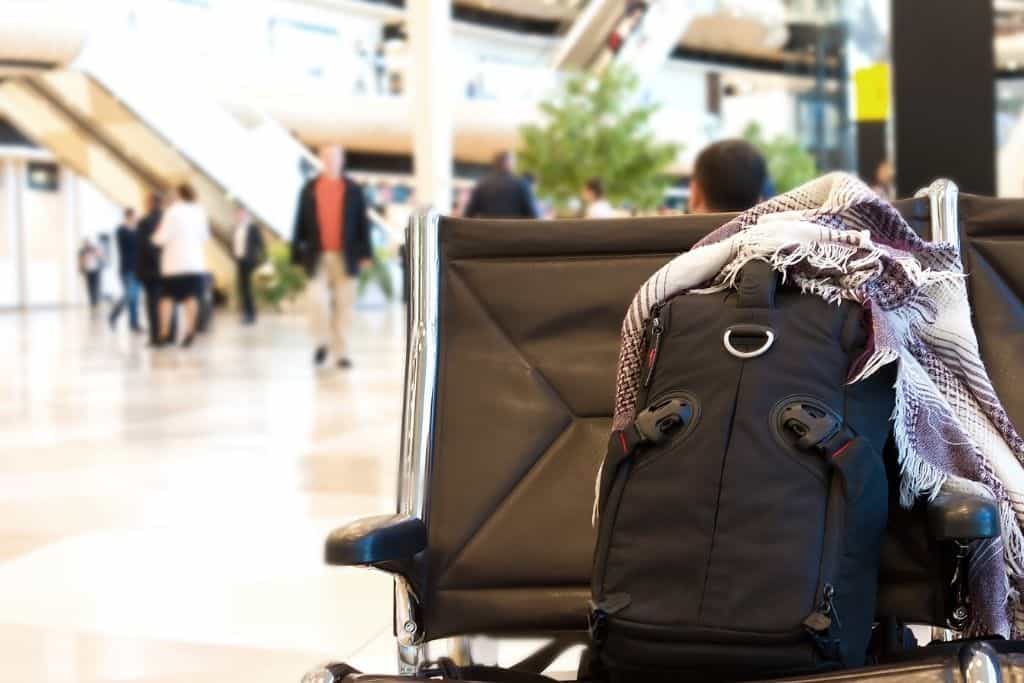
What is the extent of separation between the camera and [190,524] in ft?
16.7

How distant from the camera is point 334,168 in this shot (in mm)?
11594

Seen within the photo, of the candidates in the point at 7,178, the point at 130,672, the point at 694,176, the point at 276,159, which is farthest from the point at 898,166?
the point at 7,178

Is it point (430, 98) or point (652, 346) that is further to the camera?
point (430, 98)

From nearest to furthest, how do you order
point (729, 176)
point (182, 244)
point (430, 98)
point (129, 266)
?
1. point (729, 176)
2. point (182, 244)
3. point (430, 98)
4. point (129, 266)

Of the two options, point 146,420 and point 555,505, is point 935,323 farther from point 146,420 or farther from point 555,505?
point 146,420

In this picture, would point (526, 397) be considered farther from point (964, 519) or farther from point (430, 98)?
point (430, 98)

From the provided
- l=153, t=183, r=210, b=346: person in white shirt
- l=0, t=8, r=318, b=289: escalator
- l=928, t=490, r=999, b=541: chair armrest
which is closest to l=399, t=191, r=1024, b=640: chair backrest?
l=928, t=490, r=999, b=541: chair armrest

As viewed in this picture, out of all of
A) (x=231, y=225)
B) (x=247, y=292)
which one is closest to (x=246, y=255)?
(x=247, y=292)

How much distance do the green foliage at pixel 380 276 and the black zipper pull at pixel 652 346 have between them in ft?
85.4

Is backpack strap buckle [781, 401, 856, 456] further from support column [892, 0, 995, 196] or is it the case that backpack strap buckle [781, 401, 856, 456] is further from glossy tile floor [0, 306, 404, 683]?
support column [892, 0, 995, 196]

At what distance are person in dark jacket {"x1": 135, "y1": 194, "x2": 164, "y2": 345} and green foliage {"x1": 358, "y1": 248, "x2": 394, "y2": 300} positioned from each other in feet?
34.6

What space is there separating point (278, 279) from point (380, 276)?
9.64 feet

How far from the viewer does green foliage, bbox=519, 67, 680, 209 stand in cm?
2898

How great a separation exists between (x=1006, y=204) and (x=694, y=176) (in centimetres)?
284
